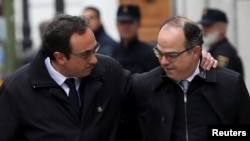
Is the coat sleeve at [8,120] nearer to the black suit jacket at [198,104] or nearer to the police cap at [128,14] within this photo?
the black suit jacket at [198,104]

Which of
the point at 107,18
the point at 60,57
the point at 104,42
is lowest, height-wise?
the point at 107,18

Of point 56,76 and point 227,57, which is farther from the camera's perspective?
point 227,57

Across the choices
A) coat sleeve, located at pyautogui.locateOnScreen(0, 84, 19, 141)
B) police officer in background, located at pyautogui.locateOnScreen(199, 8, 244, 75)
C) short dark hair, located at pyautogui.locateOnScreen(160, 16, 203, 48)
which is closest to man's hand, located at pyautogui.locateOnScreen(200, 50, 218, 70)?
short dark hair, located at pyautogui.locateOnScreen(160, 16, 203, 48)

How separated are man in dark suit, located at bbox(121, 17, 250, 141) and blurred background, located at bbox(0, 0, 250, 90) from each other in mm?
4999

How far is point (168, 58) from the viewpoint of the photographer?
5.10 m

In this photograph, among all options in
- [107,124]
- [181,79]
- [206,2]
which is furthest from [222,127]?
[206,2]

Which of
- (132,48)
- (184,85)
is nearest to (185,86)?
(184,85)

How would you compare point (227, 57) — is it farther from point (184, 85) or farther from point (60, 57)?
point (60, 57)

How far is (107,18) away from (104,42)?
5.98 meters

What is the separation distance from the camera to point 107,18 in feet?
51.2

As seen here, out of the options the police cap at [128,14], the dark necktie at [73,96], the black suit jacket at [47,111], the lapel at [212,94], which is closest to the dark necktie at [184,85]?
the lapel at [212,94]

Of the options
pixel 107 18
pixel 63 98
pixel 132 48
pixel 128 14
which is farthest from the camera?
pixel 107 18

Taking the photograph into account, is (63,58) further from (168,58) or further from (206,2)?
(206,2)

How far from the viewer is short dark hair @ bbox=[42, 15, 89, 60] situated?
17.3 feet
